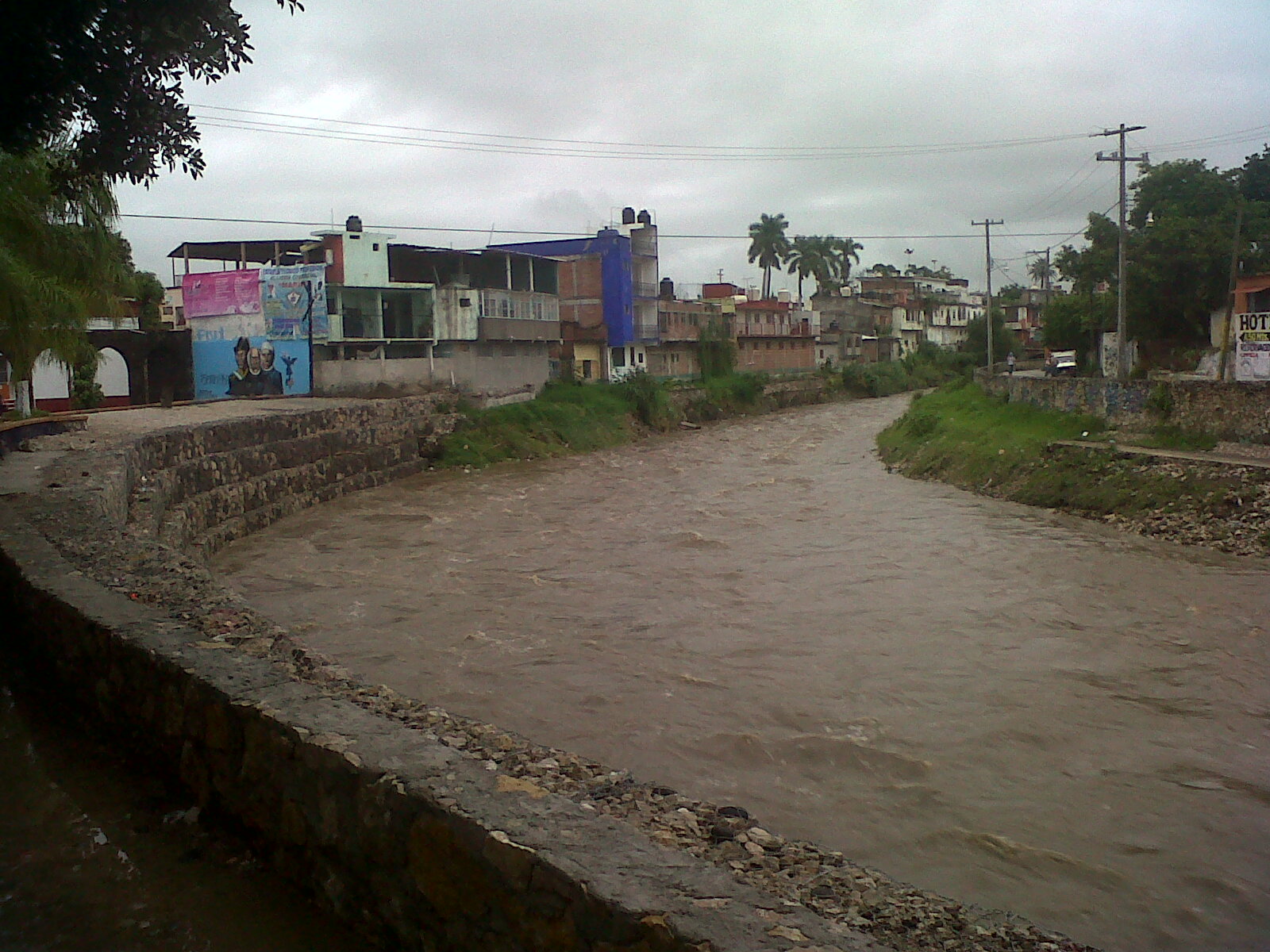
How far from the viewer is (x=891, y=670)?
11070 mm

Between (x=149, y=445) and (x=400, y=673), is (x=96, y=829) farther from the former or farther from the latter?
(x=149, y=445)

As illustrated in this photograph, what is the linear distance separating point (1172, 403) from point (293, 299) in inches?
1068

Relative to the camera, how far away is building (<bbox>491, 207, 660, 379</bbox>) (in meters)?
47.1

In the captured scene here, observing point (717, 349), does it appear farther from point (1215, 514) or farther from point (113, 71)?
point (113, 71)

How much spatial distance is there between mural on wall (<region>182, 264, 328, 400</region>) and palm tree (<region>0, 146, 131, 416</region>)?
16.3 m

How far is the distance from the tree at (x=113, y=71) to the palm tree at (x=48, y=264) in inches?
304

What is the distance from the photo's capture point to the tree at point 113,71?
20.6 feet

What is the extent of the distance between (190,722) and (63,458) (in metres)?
13.0

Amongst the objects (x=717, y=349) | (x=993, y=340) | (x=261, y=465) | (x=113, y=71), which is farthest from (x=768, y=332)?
(x=113, y=71)

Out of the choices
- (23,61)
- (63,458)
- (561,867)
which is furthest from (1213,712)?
(63,458)

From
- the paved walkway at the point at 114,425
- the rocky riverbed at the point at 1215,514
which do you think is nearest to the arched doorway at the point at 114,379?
the paved walkway at the point at 114,425

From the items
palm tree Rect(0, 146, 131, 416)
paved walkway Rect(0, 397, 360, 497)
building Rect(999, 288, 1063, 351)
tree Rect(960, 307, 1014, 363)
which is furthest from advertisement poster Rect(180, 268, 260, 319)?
building Rect(999, 288, 1063, 351)

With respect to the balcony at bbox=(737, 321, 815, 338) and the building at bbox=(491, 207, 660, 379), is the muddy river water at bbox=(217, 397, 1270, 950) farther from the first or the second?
the balcony at bbox=(737, 321, 815, 338)

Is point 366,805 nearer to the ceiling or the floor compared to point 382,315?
nearer to the floor
